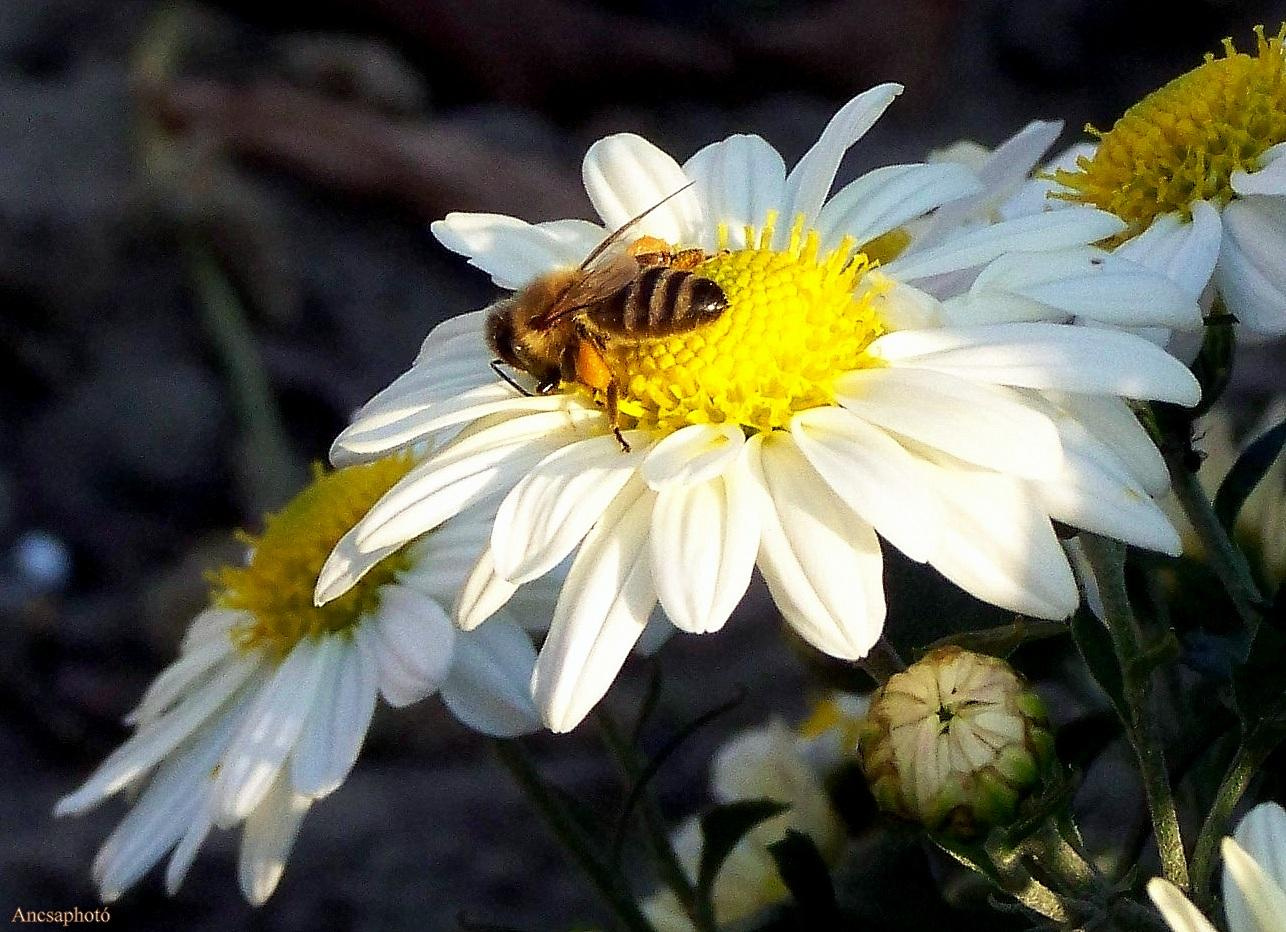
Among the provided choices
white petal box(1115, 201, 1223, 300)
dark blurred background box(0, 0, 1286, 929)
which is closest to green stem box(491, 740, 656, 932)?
white petal box(1115, 201, 1223, 300)

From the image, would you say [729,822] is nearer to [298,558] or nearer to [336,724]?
[336,724]

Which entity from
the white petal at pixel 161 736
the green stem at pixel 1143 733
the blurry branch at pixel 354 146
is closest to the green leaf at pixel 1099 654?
the green stem at pixel 1143 733

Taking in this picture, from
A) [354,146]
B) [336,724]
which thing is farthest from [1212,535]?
[354,146]

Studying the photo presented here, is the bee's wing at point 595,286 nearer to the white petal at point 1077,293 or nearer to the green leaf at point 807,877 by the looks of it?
the white petal at point 1077,293

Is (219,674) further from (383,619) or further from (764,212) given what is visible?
(764,212)

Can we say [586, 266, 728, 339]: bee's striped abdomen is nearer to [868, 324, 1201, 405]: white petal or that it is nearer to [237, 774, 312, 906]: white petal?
[868, 324, 1201, 405]: white petal

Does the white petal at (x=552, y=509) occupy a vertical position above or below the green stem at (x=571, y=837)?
above
